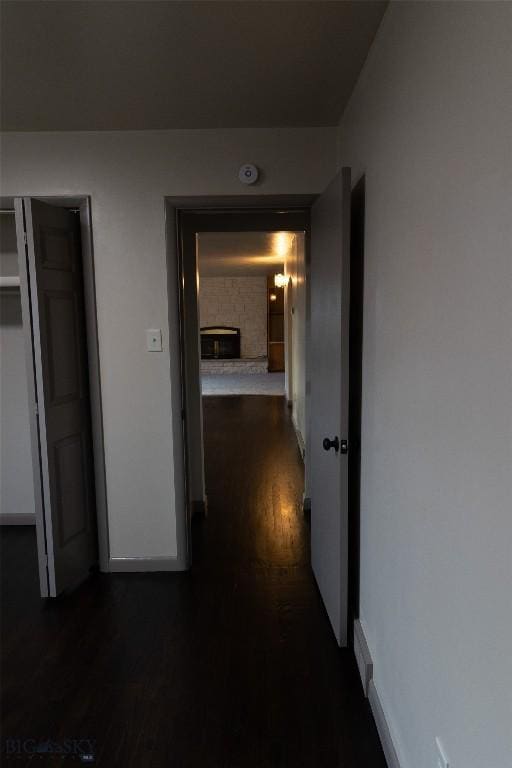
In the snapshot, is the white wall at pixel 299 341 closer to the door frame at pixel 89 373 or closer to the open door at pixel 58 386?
the door frame at pixel 89 373

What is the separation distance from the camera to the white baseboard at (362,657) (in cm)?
192

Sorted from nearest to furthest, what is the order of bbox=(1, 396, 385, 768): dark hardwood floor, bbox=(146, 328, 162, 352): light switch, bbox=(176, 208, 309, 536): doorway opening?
bbox=(1, 396, 385, 768): dark hardwood floor < bbox=(146, 328, 162, 352): light switch < bbox=(176, 208, 309, 536): doorway opening

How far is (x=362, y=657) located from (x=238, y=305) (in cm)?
1038

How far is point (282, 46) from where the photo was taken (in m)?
1.82

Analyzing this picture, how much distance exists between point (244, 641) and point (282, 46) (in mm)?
2373

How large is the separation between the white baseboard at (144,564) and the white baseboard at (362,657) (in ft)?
3.75

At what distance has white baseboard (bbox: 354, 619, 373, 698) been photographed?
6.30 ft

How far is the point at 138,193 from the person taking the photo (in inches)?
107

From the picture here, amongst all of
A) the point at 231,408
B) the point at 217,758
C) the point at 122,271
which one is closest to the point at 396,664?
the point at 217,758

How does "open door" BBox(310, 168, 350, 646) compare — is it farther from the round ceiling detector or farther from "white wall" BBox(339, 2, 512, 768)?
the round ceiling detector

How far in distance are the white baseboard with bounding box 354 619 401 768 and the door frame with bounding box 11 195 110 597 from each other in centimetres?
150

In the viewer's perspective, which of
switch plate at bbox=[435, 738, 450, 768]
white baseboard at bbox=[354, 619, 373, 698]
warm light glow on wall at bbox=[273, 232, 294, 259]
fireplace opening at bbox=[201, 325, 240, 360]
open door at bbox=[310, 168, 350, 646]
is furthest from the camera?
fireplace opening at bbox=[201, 325, 240, 360]

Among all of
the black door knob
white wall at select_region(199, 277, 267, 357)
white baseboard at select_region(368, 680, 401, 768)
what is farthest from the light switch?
white wall at select_region(199, 277, 267, 357)

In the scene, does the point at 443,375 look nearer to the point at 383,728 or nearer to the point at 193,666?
the point at 383,728
